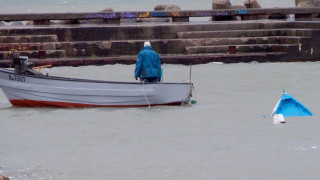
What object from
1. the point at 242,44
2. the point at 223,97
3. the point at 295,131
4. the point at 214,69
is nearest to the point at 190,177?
the point at 295,131

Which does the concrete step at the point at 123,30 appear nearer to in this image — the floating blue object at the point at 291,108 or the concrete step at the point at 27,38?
the concrete step at the point at 27,38

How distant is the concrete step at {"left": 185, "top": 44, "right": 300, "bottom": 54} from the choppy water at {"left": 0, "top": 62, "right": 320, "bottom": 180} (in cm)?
617

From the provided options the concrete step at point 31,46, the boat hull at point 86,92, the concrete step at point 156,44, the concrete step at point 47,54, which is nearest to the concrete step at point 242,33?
the concrete step at point 156,44

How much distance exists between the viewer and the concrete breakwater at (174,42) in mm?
29922

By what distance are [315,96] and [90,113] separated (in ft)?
19.9

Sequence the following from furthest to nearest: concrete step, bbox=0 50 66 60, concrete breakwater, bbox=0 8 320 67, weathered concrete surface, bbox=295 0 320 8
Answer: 1. weathered concrete surface, bbox=295 0 320 8
2. concrete breakwater, bbox=0 8 320 67
3. concrete step, bbox=0 50 66 60

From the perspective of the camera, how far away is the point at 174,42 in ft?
101

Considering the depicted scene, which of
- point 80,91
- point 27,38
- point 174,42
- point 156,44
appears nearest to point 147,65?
point 80,91

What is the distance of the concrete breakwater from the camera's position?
98.2 feet

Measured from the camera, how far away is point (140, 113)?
20.2 m

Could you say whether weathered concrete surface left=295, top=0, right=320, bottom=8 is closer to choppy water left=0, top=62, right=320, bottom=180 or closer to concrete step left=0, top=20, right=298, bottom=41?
concrete step left=0, top=20, right=298, bottom=41

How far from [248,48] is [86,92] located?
1165cm

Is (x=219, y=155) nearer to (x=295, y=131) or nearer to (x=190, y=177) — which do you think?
(x=190, y=177)

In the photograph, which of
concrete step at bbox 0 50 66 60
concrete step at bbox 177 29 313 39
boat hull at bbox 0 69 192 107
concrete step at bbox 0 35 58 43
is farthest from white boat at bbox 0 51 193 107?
concrete step at bbox 177 29 313 39
